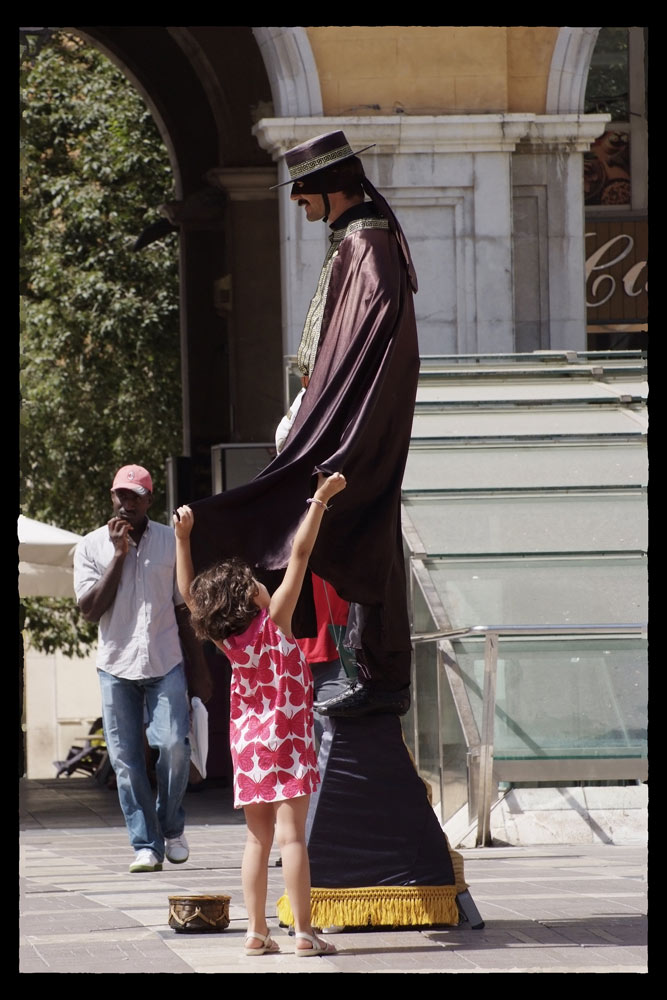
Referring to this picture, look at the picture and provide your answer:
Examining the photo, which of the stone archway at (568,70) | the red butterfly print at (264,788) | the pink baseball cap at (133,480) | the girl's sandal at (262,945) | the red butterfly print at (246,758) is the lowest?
the girl's sandal at (262,945)

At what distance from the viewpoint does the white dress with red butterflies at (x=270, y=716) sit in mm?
5992

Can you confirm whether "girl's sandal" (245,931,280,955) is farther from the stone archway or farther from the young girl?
the stone archway

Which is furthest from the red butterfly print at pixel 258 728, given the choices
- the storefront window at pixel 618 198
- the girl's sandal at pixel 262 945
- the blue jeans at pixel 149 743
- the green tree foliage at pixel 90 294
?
the green tree foliage at pixel 90 294

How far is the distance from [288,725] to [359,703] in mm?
499

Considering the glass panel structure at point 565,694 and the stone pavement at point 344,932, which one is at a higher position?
the glass panel structure at point 565,694

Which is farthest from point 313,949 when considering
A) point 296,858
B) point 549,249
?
point 549,249

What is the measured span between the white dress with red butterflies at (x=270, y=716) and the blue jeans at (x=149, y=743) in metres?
2.85

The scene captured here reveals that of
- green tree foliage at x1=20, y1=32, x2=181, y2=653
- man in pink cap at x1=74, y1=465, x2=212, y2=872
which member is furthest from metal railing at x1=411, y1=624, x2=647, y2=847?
green tree foliage at x1=20, y1=32, x2=181, y2=653

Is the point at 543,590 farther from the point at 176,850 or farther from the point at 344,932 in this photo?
the point at 344,932

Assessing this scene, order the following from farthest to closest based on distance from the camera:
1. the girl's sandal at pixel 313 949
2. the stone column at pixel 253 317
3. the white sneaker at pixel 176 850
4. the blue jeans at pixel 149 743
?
the stone column at pixel 253 317 < the white sneaker at pixel 176 850 < the blue jeans at pixel 149 743 < the girl's sandal at pixel 313 949

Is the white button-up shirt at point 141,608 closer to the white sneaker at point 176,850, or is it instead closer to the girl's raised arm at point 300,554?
the white sneaker at point 176,850

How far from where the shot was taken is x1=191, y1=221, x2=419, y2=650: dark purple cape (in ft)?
20.5
